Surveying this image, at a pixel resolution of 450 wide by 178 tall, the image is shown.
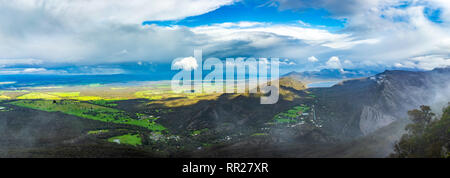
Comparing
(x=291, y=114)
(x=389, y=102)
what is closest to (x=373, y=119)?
(x=389, y=102)

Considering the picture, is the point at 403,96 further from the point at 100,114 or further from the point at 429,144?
the point at 100,114

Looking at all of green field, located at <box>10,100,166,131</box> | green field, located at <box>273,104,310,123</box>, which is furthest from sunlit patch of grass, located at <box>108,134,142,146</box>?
green field, located at <box>273,104,310,123</box>

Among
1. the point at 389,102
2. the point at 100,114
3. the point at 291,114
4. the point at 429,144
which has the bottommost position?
the point at 291,114

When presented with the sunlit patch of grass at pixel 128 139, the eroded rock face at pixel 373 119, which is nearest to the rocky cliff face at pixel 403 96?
the eroded rock face at pixel 373 119

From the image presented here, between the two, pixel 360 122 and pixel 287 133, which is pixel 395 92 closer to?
pixel 360 122

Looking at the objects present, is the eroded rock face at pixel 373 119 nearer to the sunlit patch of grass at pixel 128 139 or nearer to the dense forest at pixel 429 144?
the dense forest at pixel 429 144

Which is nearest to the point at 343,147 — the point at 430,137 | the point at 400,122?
the point at 430,137

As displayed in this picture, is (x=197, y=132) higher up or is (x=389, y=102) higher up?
(x=389, y=102)
